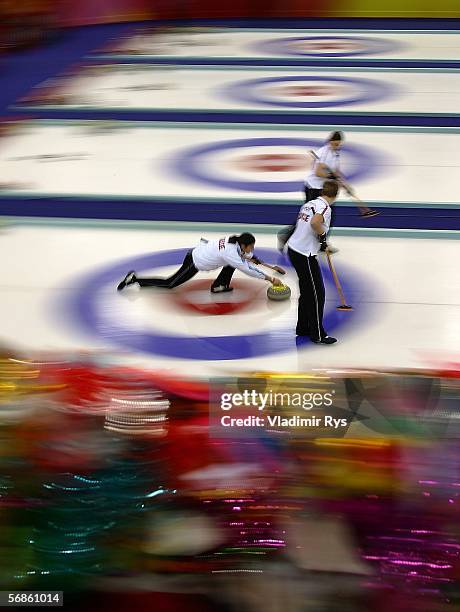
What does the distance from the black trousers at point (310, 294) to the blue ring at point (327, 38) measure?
9.49 meters

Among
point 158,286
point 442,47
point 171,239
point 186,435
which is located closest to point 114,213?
point 171,239

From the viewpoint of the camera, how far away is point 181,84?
13125 millimetres

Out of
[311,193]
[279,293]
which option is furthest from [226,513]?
[311,193]

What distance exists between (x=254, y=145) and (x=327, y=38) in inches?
235

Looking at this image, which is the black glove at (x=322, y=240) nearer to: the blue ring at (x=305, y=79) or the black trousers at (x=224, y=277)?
the black trousers at (x=224, y=277)

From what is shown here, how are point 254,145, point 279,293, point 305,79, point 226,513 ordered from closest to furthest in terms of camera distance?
point 226,513 < point 279,293 < point 254,145 < point 305,79

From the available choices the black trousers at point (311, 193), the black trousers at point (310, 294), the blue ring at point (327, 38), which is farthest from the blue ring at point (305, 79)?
the black trousers at point (310, 294)

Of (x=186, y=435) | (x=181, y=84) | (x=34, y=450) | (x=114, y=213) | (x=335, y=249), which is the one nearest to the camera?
(x=34, y=450)

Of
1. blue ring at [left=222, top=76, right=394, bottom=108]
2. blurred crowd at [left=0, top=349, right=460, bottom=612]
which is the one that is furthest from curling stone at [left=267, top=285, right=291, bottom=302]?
blue ring at [left=222, top=76, right=394, bottom=108]

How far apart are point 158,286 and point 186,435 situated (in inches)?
101

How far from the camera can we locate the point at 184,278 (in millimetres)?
6586

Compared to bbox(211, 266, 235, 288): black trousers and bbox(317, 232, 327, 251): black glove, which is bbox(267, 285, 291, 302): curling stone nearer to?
bbox(211, 266, 235, 288): black trousers

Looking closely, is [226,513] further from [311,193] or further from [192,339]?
[311,193]

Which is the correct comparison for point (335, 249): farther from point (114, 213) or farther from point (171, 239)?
point (114, 213)
